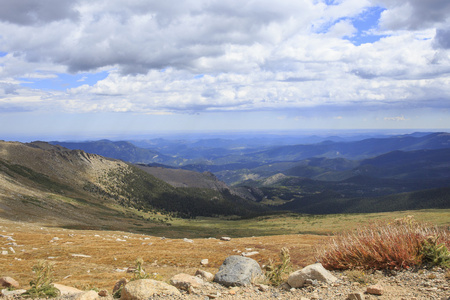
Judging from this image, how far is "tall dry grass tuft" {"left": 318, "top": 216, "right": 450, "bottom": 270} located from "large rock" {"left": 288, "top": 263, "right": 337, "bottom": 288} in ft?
4.04

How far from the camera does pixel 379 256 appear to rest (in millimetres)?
9648

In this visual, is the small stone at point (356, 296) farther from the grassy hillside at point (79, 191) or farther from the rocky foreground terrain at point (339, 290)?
the grassy hillside at point (79, 191)

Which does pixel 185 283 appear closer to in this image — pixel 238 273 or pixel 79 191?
pixel 238 273

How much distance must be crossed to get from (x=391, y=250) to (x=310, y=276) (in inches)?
118

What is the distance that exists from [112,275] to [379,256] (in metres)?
14.3

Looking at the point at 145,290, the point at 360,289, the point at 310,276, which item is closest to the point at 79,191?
the point at 145,290

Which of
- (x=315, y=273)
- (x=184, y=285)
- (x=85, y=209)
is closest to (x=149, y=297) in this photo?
(x=184, y=285)

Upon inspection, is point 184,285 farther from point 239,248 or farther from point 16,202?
point 16,202

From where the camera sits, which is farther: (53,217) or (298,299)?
(53,217)

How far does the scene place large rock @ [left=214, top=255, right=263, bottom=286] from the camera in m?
10.6

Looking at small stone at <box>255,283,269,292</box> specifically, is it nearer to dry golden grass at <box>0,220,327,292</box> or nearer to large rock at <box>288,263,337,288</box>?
large rock at <box>288,263,337,288</box>

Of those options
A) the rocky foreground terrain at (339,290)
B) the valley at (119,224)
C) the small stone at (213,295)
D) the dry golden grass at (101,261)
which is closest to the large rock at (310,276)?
the rocky foreground terrain at (339,290)

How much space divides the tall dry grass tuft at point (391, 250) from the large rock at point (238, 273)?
2988 mm

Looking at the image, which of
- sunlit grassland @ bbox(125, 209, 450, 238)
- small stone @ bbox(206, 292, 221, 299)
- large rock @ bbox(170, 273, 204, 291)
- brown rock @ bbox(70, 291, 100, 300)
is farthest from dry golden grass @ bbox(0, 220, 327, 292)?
sunlit grassland @ bbox(125, 209, 450, 238)
